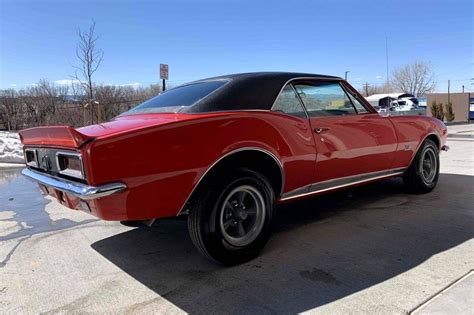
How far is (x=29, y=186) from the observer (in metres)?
7.08

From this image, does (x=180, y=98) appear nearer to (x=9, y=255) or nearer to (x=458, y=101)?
(x=9, y=255)

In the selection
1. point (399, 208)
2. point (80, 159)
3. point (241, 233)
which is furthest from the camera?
point (399, 208)

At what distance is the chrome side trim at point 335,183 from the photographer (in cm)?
376

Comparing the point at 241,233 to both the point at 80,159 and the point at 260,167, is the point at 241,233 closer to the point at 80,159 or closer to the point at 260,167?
the point at 260,167

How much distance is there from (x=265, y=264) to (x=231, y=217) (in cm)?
46

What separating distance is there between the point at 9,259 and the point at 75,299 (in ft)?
3.99

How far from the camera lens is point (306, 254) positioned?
343 cm

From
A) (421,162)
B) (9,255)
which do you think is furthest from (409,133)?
(9,255)

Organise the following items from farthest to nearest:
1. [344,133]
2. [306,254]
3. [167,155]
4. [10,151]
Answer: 1. [10,151]
2. [344,133]
3. [306,254]
4. [167,155]

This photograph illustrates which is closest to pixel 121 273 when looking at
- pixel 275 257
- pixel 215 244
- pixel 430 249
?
pixel 215 244

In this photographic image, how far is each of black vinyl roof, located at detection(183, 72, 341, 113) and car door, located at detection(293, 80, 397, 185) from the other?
29 cm

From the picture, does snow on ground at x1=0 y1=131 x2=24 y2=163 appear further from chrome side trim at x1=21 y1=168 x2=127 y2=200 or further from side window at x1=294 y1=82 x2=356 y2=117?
side window at x1=294 y1=82 x2=356 y2=117

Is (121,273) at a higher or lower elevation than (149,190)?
lower

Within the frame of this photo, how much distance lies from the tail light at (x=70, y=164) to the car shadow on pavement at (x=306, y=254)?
917 mm
